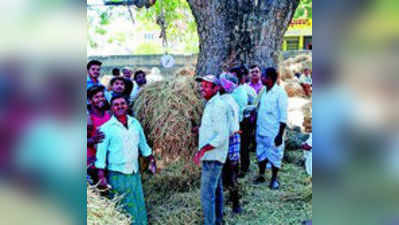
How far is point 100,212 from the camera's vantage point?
2.76 m

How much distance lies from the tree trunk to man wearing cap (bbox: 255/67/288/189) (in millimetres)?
1731

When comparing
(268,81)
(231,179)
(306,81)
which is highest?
(306,81)

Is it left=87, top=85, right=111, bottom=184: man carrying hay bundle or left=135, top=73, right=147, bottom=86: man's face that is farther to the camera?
left=135, top=73, right=147, bottom=86: man's face

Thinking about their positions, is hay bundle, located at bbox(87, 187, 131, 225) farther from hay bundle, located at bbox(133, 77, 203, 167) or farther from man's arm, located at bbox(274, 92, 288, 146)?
man's arm, located at bbox(274, 92, 288, 146)

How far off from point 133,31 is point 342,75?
20.7 meters

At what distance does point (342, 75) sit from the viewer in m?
1.07

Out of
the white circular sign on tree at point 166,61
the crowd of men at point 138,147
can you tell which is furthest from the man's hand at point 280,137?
the white circular sign on tree at point 166,61

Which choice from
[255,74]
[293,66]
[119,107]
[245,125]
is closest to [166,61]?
[255,74]

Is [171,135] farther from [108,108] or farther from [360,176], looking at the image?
[360,176]

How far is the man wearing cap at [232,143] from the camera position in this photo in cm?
387

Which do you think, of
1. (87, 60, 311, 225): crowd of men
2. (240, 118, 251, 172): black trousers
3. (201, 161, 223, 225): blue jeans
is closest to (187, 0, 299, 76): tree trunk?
(240, 118, 251, 172): black trousers

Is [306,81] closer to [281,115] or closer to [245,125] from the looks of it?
[245,125]

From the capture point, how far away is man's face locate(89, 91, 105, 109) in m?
3.97

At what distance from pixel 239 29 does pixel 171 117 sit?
10.6 ft
